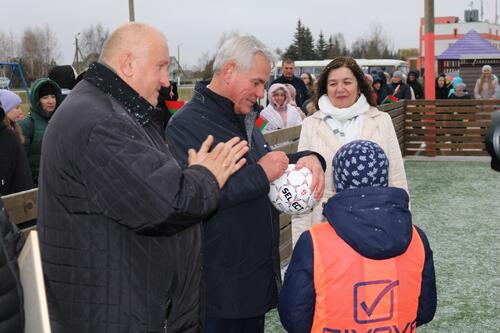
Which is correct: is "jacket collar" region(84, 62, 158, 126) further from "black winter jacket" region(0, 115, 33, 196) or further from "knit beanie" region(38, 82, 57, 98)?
"knit beanie" region(38, 82, 57, 98)

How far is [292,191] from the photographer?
2.96m

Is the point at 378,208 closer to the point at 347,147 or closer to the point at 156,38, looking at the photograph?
the point at 347,147

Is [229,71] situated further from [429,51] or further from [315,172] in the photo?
[429,51]

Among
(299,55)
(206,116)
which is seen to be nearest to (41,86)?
(206,116)

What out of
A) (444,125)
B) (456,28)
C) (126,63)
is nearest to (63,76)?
(126,63)

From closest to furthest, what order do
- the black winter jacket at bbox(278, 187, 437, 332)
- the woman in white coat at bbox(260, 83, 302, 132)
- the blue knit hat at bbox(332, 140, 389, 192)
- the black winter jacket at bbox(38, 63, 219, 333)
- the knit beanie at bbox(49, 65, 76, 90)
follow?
the black winter jacket at bbox(38, 63, 219, 333) → the black winter jacket at bbox(278, 187, 437, 332) → the blue knit hat at bbox(332, 140, 389, 192) → the knit beanie at bbox(49, 65, 76, 90) → the woman in white coat at bbox(260, 83, 302, 132)

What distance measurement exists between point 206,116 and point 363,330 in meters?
1.14

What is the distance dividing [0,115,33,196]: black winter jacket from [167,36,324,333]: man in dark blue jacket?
91.9 inches

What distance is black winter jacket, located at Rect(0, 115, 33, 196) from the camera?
4.66 meters

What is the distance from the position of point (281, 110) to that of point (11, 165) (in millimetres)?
4471

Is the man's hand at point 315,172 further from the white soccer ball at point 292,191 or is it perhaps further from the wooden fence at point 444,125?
the wooden fence at point 444,125

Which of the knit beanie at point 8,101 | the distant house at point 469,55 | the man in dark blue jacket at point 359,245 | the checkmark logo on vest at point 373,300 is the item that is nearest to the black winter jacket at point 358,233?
the man in dark blue jacket at point 359,245

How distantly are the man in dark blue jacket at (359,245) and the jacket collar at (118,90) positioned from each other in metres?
0.82

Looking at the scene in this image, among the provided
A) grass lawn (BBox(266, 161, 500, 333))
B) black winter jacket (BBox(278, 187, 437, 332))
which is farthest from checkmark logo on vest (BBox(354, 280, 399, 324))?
grass lawn (BBox(266, 161, 500, 333))
